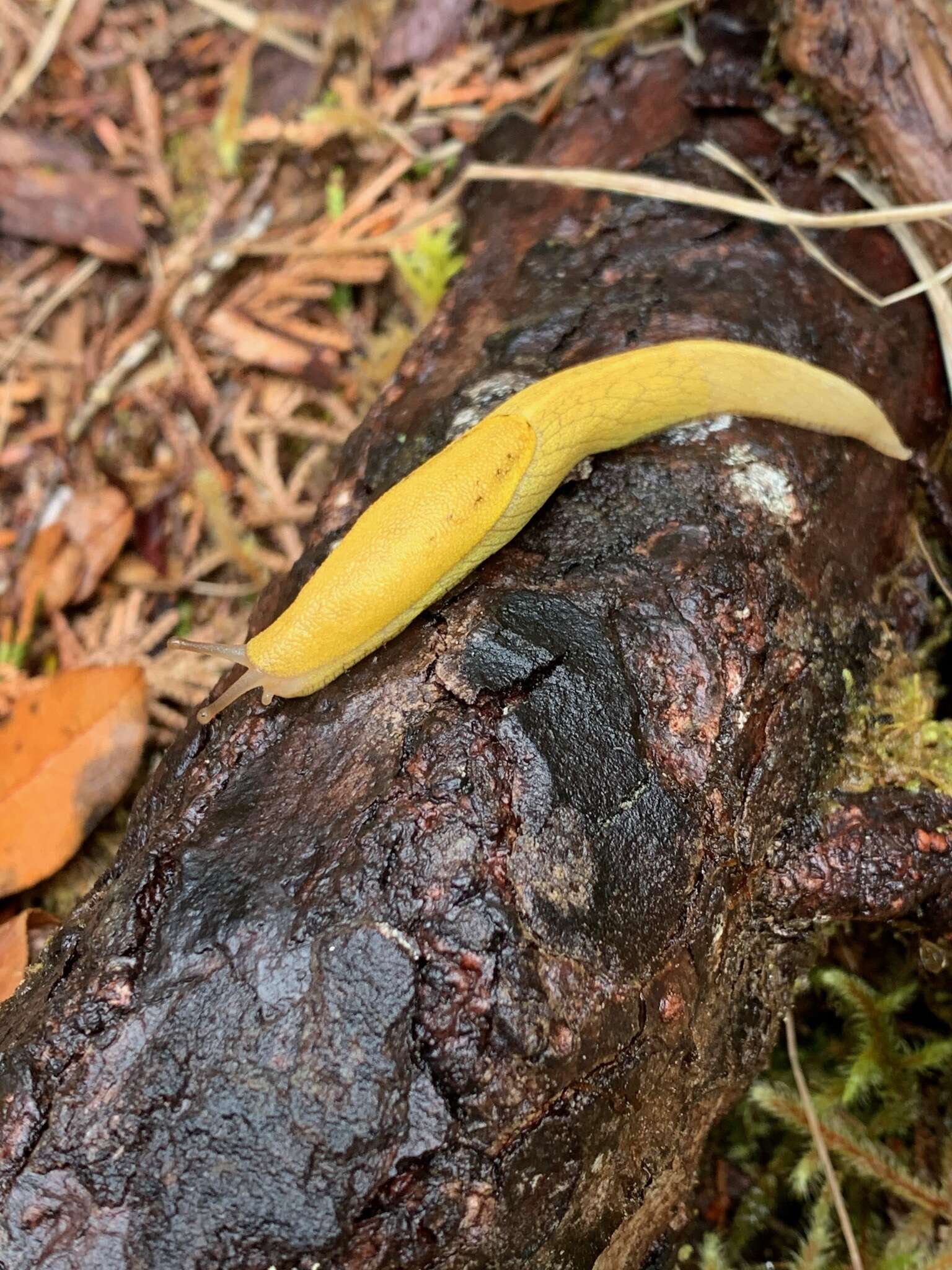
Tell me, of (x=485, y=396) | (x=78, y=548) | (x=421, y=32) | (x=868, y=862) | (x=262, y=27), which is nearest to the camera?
(x=868, y=862)

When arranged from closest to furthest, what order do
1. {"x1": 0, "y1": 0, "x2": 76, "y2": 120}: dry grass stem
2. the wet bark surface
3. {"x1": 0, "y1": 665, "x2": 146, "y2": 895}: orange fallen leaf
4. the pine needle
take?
the wet bark surface < the pine needle < {"x1": 0, "y1": 665, "x2": 146, "y2": 895}: orange fallen leaf < {"x1": 0, "y1": 0, "x2": 76, "y2": 120}: dry grass stem

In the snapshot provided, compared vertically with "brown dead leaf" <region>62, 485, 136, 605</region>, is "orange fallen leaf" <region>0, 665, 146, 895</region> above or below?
below

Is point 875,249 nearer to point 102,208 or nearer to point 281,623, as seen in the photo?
point 281,623

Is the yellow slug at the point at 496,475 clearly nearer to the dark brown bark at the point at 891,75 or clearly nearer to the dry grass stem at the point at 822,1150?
the dark brown bark at the point at 891,75

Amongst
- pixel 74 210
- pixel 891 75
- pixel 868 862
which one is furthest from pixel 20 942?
pixel 891 75

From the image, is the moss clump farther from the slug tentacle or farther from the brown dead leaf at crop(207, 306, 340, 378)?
the brown dead leaf at crop(207, 306, 340, 378)

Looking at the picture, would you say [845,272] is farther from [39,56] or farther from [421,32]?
[39,56]

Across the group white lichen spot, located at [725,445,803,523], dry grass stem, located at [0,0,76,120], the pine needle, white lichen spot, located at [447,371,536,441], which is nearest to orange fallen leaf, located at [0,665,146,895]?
white lichen spot, located at [447,371,536,441]
